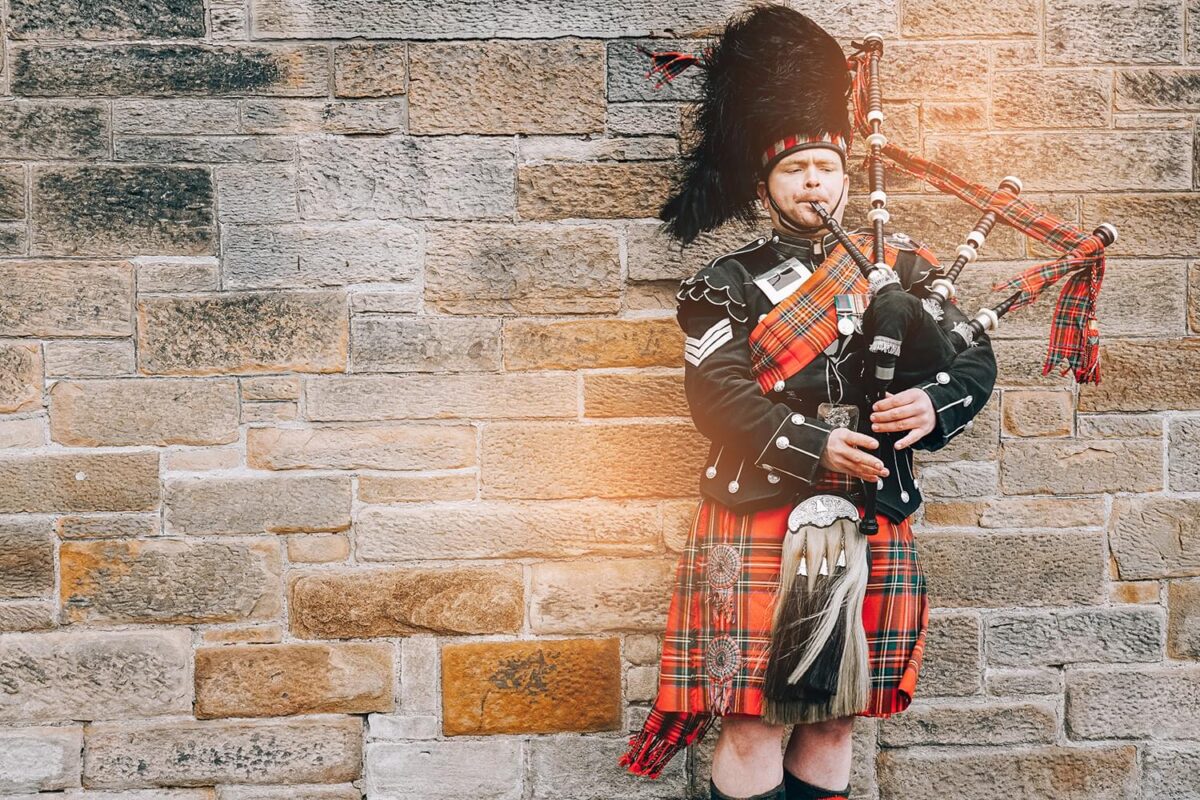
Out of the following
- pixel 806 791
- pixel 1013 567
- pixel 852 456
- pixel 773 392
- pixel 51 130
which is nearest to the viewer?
pixel 852 456

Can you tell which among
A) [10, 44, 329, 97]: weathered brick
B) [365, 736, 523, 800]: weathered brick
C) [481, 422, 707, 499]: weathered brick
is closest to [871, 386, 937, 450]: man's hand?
[481, 422, 707, 499]: weathered brick

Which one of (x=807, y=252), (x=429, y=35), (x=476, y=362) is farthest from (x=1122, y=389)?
(x=429, y=35)

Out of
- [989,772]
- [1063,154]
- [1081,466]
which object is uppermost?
[1063,154]

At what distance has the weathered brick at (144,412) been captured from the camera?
286 cm

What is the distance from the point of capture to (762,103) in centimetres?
236

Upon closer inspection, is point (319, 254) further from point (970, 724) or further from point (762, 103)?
point (970, 724)

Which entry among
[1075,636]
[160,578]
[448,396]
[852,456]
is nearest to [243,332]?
[448,396]

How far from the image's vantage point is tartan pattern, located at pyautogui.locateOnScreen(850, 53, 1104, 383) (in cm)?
242

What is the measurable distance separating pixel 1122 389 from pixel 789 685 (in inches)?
55.7

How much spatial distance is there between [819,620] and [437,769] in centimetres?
124

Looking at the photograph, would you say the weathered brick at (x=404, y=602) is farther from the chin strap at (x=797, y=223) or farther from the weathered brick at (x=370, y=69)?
the weathered brick at (x=370, y=69)

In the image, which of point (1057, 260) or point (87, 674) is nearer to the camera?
point (1057, 260)

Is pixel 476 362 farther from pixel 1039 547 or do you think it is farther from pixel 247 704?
pixel 1039 547

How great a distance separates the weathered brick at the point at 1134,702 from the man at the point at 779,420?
883mm
